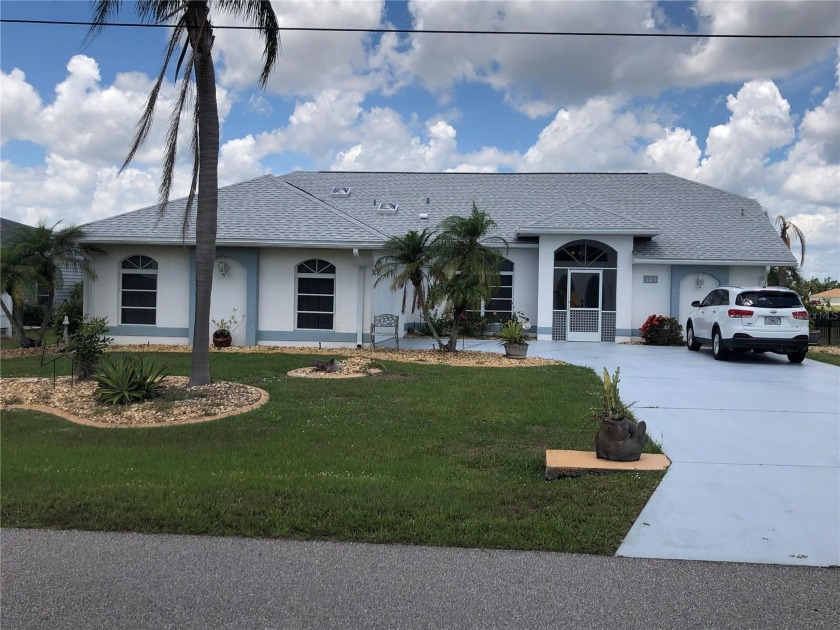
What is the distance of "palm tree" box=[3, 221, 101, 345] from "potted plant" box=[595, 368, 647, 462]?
A: 15.0 m

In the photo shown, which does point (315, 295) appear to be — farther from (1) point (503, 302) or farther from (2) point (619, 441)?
(2) point (619, 441)

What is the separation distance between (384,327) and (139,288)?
274 inches

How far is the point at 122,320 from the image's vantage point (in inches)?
749

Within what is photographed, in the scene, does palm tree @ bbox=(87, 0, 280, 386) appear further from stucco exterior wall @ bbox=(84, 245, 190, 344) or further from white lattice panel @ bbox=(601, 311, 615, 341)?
white lattice panel @ bbox=(601, 311, 615, 341)

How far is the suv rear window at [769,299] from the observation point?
15.5 meters

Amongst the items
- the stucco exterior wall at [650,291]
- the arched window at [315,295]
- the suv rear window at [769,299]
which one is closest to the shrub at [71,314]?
the arched window at [315,295]

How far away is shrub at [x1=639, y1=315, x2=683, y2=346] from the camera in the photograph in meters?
20.6

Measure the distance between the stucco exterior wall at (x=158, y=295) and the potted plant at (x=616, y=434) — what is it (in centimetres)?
1459

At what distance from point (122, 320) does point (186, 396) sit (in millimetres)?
10107

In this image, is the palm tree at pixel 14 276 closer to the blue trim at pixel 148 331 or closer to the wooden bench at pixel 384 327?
the blue trim at pixel 148 331

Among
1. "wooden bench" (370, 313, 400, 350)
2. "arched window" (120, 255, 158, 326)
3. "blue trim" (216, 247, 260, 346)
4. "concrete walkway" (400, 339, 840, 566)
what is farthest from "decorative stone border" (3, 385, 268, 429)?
"arched window" (120, 255, 158, 326)

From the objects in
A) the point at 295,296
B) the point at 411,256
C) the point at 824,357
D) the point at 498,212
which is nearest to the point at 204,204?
the point at 411,256

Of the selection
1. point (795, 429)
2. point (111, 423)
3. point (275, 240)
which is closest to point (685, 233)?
point (275, 240)

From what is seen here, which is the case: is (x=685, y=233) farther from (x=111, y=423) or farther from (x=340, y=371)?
(x=111, y=423)
